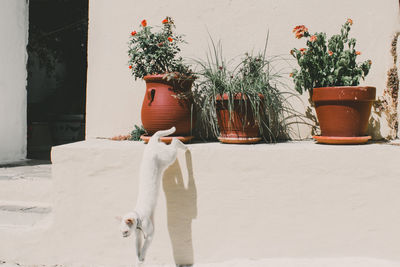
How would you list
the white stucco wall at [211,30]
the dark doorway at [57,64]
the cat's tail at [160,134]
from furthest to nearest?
the dark doorway at [57,64] < the white stucco wall at [211,30] < the cat's tail at [160,134]

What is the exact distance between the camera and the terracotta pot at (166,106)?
2.17 meters

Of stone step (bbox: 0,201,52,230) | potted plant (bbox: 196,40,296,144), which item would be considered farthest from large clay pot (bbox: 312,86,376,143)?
stone step (bbox: 0,201,52,230)

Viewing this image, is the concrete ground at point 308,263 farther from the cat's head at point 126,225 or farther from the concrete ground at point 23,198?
the concrete ground at point 23,198

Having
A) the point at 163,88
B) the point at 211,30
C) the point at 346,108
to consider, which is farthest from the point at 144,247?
the point at 211,30

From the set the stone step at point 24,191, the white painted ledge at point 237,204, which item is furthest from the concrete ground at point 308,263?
the stone step at point 24,191

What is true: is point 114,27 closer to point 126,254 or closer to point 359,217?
point 126,254

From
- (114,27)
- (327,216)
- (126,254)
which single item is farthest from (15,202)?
(327,216)

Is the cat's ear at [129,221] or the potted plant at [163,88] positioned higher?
the potted plant at [163,88]

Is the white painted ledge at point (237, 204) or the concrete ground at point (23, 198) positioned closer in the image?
the white painted ledge at point (237, 204)

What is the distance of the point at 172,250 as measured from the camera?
2.06 m

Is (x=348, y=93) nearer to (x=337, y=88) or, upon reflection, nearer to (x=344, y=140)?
(x=337, y=88)

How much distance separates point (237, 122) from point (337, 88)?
0.64m

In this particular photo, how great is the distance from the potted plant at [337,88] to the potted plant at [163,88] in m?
0.75

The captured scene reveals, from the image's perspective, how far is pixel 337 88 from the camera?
2.06 meters
